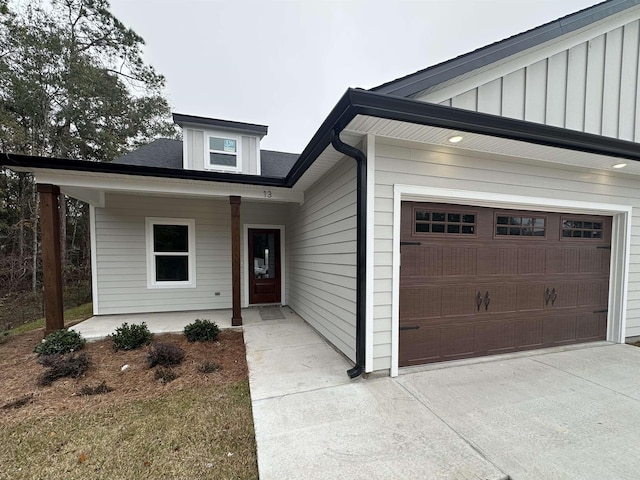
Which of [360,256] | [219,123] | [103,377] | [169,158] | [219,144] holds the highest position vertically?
[219,123]

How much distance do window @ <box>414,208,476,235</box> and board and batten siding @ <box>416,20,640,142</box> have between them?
1.23 metres

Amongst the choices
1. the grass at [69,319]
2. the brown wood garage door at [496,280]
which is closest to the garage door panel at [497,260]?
the brown wood garage door at [496,280]

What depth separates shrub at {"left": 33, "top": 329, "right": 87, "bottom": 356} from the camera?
3.69 metres

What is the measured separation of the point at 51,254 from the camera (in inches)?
168

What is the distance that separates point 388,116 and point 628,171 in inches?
167

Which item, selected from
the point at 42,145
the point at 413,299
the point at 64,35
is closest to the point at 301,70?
the point at 64,35

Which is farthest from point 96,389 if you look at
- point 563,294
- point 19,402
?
point 563,294

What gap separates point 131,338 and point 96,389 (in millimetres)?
1248

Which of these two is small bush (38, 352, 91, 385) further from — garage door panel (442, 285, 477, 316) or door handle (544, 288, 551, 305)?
door handle (544, 288, 551, 305)

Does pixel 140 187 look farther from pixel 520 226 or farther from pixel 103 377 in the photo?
pixel 520 226

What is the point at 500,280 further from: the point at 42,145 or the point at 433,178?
the point at 42,145

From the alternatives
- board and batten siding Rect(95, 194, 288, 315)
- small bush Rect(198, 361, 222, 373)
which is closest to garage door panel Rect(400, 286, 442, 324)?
small bush Rect(198, 361, 222, 373)

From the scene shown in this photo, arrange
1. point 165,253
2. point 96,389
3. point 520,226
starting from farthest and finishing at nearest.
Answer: point 165,253 < point 520,226 < point 96,389

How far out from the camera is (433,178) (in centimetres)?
316
